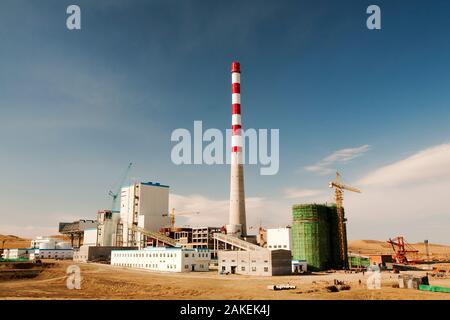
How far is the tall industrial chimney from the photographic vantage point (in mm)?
104012

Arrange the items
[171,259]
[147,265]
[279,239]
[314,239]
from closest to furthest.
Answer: [171,259] < [147,265] < [314,239] < [279,239]

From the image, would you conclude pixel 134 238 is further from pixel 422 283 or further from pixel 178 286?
pixel 422 283

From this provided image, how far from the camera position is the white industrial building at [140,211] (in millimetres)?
126062

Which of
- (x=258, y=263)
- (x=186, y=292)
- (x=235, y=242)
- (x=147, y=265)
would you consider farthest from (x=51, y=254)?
(x=186, y=292)

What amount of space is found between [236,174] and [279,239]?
22.4 meters

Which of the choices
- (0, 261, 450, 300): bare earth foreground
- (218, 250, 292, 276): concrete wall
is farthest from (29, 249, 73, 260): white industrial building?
(218, 250, 292, 276): concrete wall

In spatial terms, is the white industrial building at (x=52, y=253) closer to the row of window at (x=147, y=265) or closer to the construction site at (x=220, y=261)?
the construction site at (x=220, y=261)

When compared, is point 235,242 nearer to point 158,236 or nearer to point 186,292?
point 158,236

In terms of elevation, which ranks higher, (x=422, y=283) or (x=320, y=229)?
(x=320, y=229)

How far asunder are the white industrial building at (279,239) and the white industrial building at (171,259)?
79.7 ft

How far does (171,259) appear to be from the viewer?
85.5m
